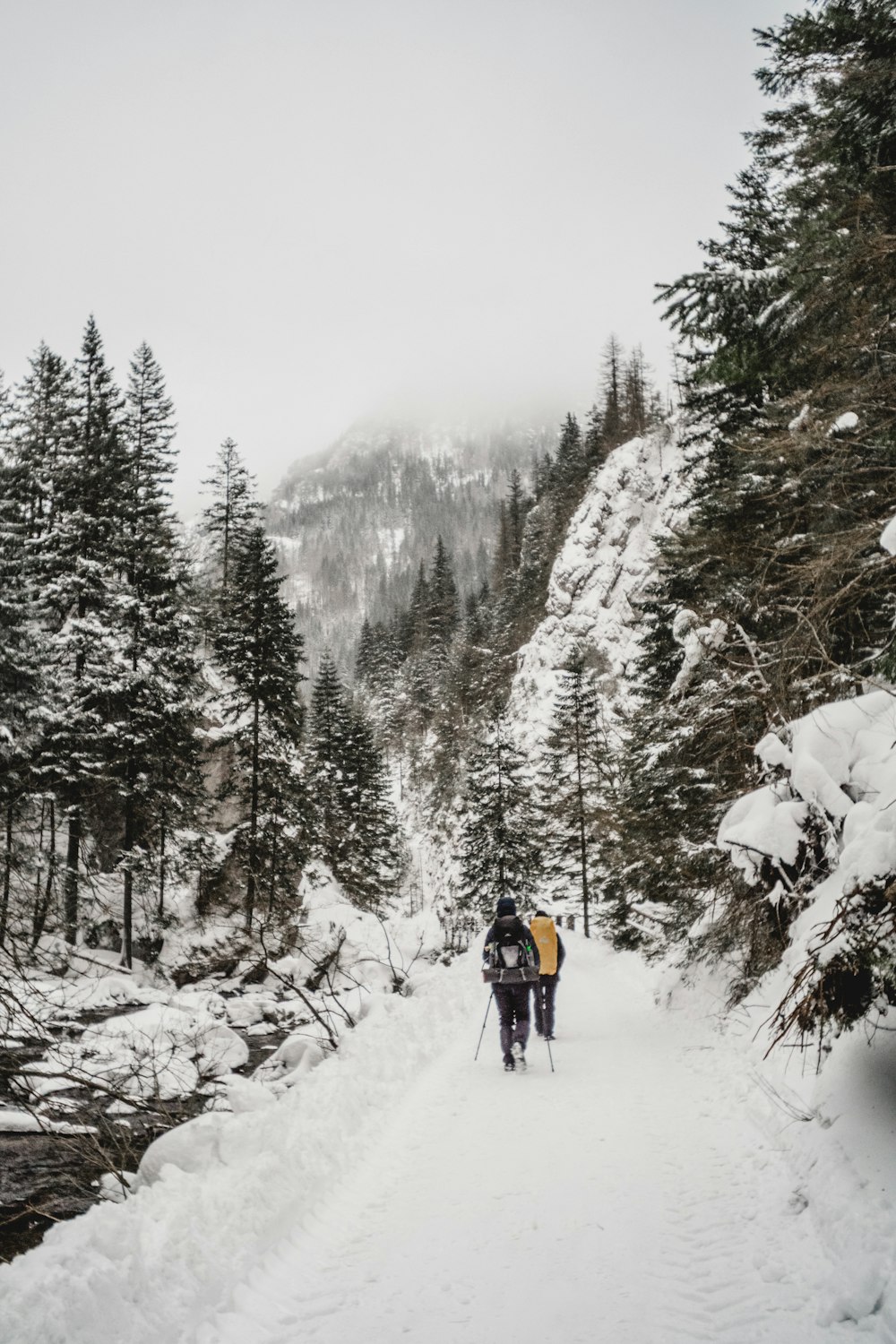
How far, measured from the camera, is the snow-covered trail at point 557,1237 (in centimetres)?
363

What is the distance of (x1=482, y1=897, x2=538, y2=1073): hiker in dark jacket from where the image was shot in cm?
891

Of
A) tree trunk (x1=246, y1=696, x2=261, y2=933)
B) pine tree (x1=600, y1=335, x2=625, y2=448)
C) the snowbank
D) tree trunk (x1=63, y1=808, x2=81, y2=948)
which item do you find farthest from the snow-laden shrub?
pine tree (x1=600, y1=335, x2=625, y2=448)

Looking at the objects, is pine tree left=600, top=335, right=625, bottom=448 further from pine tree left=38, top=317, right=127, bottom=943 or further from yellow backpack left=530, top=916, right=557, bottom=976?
yellow backpack left=530, top=916, right=557, bottom=976

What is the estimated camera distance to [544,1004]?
10.6 metres

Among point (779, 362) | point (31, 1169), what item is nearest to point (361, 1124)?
point (31, 1169)

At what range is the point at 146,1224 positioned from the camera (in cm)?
413

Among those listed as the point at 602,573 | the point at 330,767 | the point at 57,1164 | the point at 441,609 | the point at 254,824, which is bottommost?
the point at 57,1164

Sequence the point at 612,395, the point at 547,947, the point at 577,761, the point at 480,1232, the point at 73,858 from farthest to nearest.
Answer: the point at 612,395
the point at 577,761
the point at 73,858
the point at 547,947
the point at 480,1232

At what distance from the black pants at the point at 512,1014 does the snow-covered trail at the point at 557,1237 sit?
1.26m

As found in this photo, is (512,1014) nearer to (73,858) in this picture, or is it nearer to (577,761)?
(73,858)

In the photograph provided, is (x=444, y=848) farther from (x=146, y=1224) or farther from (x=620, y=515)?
(x=146, y=1224)

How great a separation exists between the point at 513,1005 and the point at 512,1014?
0.11 meters

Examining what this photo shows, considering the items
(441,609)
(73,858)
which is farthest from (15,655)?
(441,609)

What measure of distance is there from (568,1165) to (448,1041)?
17.9ft
